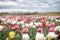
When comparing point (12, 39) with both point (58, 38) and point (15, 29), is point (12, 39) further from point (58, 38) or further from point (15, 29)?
point (58, 38)

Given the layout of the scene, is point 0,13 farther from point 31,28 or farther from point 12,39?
point 12,39

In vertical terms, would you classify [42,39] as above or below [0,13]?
above

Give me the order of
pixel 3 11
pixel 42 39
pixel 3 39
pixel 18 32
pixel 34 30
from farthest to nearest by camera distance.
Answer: pixel 3 11 → pixel 34 30 → pixel 18 32 → pixel 3 39 → pixel 42 39

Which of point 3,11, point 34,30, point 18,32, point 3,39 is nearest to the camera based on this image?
point 3,39

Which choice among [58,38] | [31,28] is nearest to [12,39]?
[58,38]

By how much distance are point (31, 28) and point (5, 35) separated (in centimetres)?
48

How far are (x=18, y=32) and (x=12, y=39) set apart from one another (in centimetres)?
35

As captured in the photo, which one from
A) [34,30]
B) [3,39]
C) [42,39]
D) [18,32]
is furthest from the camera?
[34,30]

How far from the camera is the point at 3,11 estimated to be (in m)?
6.26

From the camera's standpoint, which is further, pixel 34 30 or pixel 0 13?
pixel 0 13

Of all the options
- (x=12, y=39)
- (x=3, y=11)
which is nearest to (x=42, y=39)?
(x=12, y=39)

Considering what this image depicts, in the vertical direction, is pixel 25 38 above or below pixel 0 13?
above

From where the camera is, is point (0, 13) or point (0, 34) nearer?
point (0, 34)

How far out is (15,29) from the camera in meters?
2.30
